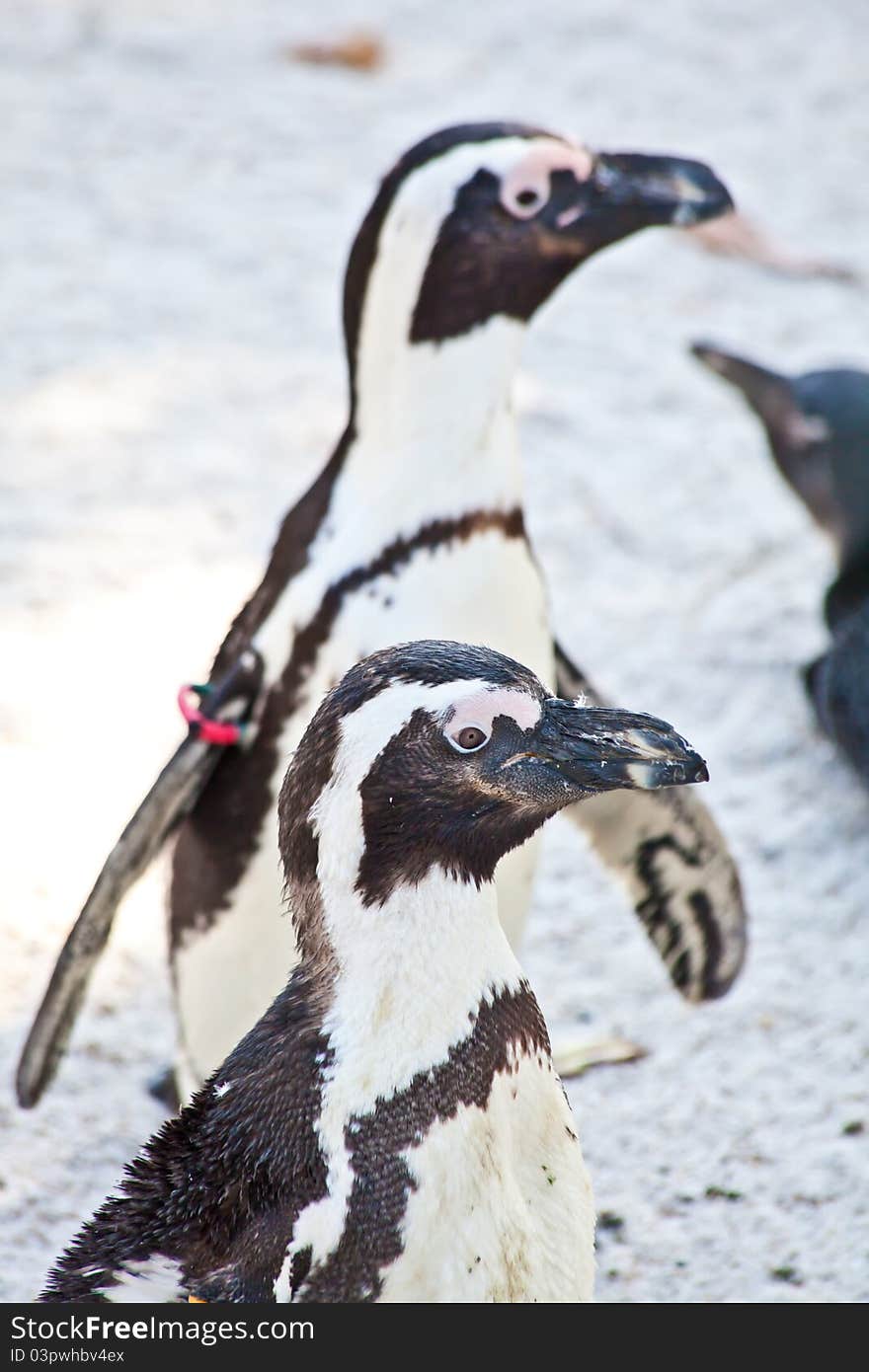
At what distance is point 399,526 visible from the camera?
6.22 ft

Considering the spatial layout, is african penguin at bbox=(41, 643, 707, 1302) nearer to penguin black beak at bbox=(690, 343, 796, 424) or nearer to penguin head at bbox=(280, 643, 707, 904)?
penguin head at bbox=(280, 643, 707, 904)

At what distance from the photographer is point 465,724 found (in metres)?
1.32

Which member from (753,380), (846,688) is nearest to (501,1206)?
(846,688)

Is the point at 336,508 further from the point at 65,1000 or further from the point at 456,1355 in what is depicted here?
the point at 456,1355

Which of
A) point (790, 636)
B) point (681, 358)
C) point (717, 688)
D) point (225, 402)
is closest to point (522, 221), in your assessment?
point (717, 688)

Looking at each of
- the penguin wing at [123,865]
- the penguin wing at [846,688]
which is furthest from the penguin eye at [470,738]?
the penguin wing at [846,688]

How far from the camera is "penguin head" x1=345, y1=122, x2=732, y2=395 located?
1.90 m

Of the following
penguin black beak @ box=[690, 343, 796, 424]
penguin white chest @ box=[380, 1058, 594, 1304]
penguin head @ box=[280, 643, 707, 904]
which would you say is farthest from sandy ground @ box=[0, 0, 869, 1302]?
penguin head @ box=[280, 643, 707, 904]

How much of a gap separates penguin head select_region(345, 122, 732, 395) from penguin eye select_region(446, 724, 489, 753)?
725 mm

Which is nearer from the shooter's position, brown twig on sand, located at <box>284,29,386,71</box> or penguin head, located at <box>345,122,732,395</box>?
penguin head, located at <box>345,122,732,395</box>

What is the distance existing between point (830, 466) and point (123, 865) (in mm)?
1837

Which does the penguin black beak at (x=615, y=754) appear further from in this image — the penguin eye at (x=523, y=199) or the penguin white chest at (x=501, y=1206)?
the penguin eye at (x=523, y=199)

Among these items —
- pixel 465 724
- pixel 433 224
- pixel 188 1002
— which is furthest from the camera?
pixel 188 1002

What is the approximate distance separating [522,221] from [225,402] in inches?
84.2
